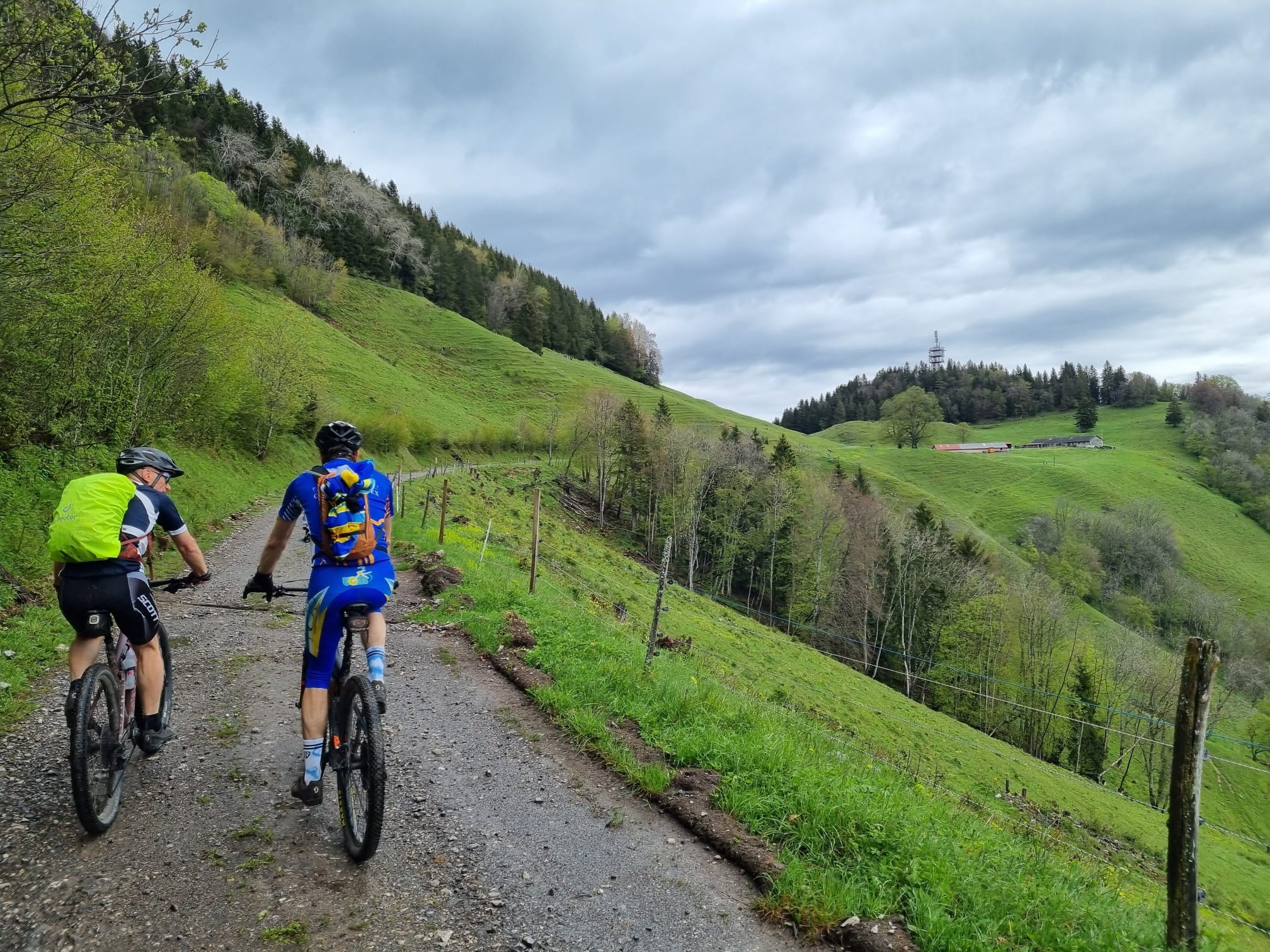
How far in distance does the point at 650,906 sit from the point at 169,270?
23.9 metres

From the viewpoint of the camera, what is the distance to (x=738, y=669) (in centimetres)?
2111

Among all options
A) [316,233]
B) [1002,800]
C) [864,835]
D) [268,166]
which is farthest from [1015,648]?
[268,166]

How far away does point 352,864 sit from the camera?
4.13m

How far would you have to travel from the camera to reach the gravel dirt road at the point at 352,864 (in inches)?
140

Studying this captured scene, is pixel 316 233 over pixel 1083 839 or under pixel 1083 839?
over

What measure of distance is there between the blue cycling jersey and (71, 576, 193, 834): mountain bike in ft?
3.95

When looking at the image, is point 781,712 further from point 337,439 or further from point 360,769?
point 337,439

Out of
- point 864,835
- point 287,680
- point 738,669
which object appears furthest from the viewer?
point 738,669

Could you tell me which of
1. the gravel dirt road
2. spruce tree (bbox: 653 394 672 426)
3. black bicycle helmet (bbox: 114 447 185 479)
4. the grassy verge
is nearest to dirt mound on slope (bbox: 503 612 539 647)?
the grassy verge

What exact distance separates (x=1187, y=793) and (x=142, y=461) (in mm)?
8166

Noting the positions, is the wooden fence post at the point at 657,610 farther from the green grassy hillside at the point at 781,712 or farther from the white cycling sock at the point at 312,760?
the white cycling sock at the point at 312,760

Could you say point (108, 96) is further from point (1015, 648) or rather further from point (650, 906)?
point (1015, 648)

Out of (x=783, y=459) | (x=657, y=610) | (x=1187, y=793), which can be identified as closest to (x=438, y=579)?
(x=657, y=610)

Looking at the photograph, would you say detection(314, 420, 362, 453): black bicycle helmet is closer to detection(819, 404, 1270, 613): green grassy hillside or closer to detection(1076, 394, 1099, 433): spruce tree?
detection(819, 404, 1270, 613): green grassy hillside
